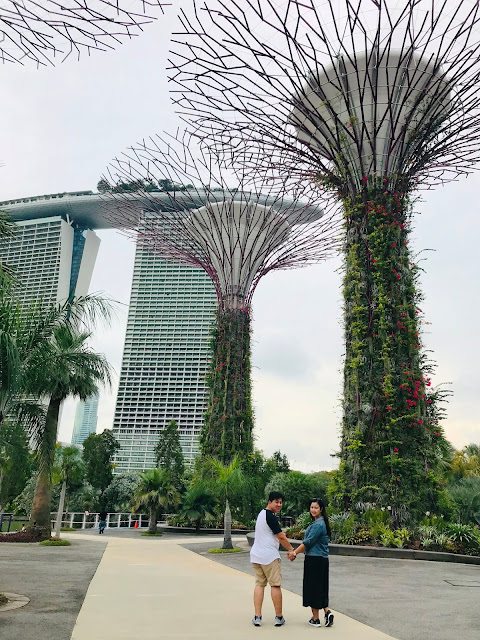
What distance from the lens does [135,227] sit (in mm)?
21453

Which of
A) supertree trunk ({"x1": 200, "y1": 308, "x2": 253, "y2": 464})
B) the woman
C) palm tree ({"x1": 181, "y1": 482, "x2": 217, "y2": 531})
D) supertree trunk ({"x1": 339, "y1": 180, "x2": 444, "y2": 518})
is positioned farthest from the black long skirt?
palm tree ({"x1": 181, "y1": 482, "x2": 217, "y2": 531})

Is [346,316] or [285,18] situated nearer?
[285,18]

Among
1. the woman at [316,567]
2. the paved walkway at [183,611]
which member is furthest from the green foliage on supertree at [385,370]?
the woman at [316,567]

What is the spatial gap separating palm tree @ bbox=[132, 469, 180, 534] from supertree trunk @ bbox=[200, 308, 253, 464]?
6.63 feet

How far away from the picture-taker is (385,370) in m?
12.0

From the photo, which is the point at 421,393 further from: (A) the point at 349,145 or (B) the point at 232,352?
(B) the point at 232,352

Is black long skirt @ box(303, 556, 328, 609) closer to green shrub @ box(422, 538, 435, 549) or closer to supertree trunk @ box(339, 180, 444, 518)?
green shrub @ box(422, 538, 435, 549)

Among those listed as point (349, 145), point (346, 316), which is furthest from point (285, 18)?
point (346, 316)

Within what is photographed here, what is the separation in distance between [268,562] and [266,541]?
0.55ft

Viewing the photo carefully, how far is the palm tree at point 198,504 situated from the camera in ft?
69.2

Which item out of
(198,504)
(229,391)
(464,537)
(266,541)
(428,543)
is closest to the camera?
(266,541)

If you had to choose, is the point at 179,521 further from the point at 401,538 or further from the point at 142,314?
the point at 142,314

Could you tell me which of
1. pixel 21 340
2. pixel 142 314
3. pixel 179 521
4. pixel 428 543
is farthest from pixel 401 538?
pixel 142 314

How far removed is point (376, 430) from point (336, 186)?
6483mm
